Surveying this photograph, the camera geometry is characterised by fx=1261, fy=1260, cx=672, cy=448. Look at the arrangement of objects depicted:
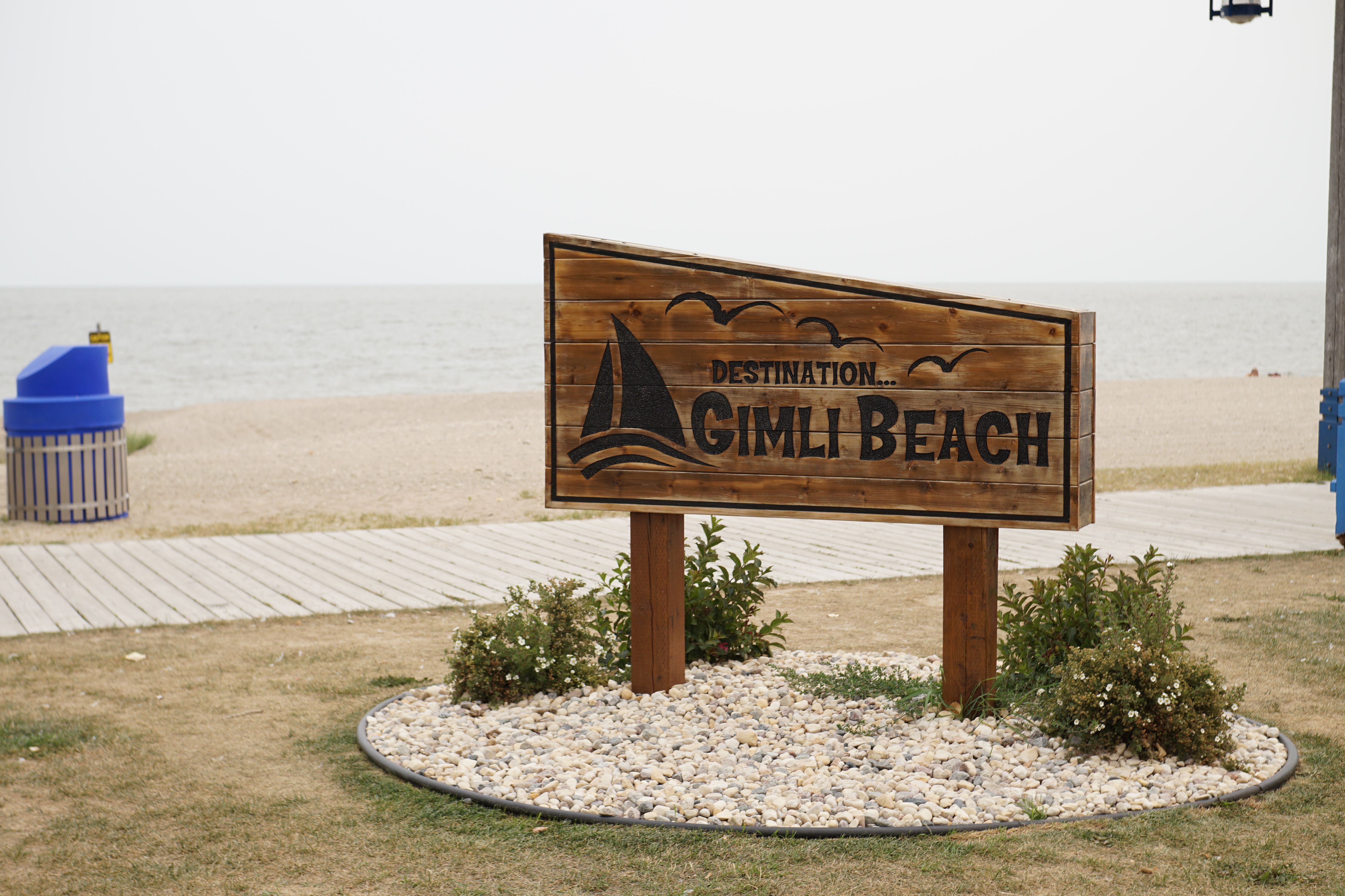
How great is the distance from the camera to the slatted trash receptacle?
11.3 metres

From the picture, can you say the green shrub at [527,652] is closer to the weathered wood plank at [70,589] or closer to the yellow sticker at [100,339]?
the weathered wood plank at [70,589]

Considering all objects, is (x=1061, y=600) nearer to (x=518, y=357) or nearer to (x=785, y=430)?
(x=785, y=430)

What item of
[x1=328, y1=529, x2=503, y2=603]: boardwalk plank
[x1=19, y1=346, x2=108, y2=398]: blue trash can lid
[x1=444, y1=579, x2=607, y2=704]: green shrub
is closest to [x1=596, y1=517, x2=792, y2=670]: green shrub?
[x1=444, y1=579, x2=607, y2=704]: green shrub

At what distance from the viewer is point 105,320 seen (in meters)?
96.7

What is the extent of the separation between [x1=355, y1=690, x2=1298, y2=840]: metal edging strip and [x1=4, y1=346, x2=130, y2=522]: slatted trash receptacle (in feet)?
27.1

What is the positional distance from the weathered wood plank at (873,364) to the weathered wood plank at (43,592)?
12.0 ft

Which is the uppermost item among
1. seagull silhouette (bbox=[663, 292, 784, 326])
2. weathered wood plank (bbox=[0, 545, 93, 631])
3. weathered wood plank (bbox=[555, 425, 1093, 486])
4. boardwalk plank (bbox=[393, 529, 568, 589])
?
seagull silhouette (bbox=[663, 292, 784, 326])

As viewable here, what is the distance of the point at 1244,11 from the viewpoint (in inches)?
482

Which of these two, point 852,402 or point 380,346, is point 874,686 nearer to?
point 852,402

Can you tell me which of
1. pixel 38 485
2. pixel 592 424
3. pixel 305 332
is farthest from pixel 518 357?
pixel 592 424

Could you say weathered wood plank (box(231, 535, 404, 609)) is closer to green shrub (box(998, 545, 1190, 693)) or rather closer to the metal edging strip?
the metal edging strip

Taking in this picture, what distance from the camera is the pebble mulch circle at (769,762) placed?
13.5 feet

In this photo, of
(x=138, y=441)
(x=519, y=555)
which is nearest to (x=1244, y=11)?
(x=519, y=555)

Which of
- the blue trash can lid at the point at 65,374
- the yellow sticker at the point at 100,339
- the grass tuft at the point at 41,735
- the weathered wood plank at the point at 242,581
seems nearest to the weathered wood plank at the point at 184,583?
the weathered wood plank at the point at 242,581
